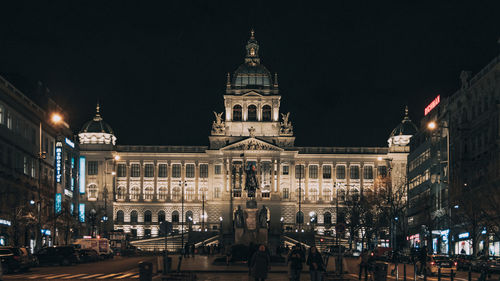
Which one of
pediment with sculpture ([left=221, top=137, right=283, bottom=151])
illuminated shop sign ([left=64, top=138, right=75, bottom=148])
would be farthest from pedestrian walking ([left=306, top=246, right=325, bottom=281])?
pediment with sculpture ([left=221, top=137, right=283, bottom=151])

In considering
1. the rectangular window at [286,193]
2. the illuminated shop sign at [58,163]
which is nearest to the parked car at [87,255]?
the illuminated shop sign at [58,163]

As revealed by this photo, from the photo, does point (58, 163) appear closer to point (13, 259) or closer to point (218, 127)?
point (13, 259)

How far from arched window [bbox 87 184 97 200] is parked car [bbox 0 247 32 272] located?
13249cm

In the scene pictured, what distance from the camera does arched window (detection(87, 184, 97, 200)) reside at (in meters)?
196

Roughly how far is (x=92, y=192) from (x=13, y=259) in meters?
135

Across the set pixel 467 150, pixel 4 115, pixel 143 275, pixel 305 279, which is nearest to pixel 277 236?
pixel 467 150

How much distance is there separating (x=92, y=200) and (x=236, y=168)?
3023 cm

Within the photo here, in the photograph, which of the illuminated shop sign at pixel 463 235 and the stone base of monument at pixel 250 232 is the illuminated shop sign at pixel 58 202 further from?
the illuminated shop sign at pixel 463 235

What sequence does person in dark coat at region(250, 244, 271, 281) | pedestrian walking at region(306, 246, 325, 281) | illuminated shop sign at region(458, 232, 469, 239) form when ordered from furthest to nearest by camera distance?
illuminated shop sign at region(458, 232, 469, 239) → pedestrian walking at region(306, 246, 325, 281) → person in dark coat at region(250, 244, 271, 281)

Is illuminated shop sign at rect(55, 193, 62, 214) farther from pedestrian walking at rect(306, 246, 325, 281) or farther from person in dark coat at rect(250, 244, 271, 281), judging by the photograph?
person in dark coat at rect(250, 244, 271, 281)

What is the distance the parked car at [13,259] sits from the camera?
61.8m

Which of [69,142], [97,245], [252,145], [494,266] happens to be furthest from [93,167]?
[494,266]

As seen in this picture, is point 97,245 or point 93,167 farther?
point 93,167

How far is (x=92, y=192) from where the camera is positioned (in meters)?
197
